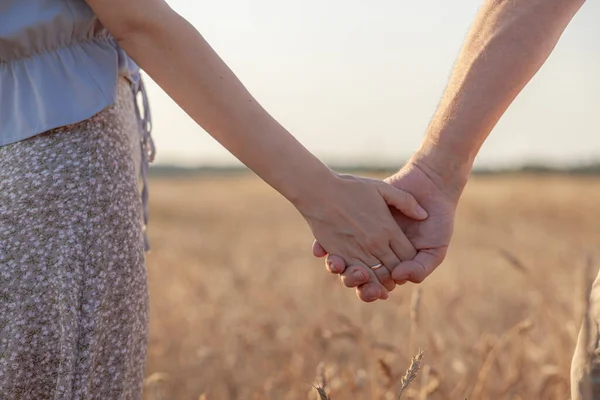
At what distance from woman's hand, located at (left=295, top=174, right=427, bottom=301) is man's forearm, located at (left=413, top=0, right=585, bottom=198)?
0.15 m

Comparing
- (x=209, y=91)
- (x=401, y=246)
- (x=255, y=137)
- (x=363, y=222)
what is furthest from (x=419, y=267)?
(x=209, y=91)

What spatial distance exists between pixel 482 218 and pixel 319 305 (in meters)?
8.86

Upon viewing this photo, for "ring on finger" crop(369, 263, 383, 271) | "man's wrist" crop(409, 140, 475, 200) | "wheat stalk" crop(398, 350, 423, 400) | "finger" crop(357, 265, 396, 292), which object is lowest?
"wheat stalk" crop(398, 350, 423, 400)

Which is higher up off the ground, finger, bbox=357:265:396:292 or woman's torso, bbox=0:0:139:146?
woman's torso, bbox=0:0:139:146

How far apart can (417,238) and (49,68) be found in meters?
0.92

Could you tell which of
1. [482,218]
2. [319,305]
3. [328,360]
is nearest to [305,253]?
[319,305]

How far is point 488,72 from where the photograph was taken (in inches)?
64.5

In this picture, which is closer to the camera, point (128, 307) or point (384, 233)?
Answer: point (128, 307)

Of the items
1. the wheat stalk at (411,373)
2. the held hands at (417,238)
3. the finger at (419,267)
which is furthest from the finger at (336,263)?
the wheat stalk at (411,373)

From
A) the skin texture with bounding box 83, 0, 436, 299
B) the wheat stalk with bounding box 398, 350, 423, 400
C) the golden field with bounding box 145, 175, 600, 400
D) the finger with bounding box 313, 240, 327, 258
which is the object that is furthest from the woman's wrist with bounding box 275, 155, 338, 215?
the wheat stalk with bounding box 398, 350, 423, 400

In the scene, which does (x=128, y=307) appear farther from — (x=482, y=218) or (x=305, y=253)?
(x=482, y=218)

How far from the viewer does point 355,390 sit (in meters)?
1.85

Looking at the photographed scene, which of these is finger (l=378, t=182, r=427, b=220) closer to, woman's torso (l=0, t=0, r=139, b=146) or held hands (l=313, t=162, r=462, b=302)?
held hands (l=313, t=162, r=462, b=302)

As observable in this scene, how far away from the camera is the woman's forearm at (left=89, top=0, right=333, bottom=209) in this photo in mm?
1241
